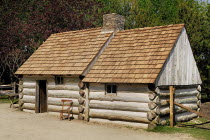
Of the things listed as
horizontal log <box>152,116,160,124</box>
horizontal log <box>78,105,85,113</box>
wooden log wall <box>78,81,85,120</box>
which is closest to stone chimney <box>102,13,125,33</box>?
wooden log wall <box>78,81,85,120</box>

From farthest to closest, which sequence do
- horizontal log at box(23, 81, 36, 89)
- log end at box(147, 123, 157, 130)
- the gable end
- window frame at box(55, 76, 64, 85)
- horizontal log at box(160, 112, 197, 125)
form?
horizontal log at box(23, 81, 36, 89) → window frame at box(55, 76, 64, 85) → the gable end → horizontal log at box(160, 112, 197, 125) → log end at box(147, 123, 157, 130)

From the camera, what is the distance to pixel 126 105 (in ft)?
44.1

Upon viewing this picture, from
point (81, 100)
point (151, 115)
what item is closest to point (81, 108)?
point (81, 100)

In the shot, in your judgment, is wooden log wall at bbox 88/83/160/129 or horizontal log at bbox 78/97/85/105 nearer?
wooden log wall at bbox 88/83/160/129

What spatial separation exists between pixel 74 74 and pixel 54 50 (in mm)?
4054

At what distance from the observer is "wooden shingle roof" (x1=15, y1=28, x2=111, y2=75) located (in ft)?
52.0

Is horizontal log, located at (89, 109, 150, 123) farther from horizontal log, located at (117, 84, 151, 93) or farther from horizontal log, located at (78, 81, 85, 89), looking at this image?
horizontal log, located at (78, 81, 85, 89)

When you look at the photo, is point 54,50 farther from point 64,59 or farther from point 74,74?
point 74,74

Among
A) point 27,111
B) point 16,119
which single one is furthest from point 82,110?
point 27,111

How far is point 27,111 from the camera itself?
704 inches

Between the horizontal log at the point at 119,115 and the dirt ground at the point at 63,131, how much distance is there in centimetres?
58

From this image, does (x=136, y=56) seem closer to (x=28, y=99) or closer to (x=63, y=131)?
(x=63, y=131)

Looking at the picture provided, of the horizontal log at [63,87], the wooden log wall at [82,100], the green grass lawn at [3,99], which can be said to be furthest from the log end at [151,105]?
the green grass lawn at [3,99]

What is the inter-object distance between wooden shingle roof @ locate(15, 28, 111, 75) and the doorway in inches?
40.4
